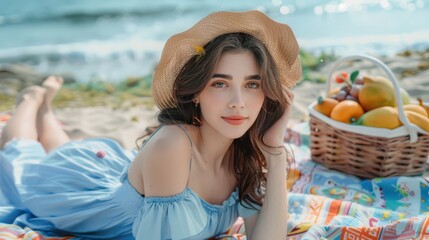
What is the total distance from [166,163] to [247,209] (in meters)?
0.49

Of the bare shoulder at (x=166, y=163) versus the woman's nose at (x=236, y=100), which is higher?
the woman's nose at (x=236, y=100)

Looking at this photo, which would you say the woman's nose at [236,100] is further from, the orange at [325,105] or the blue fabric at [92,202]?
the orange at [325,105]

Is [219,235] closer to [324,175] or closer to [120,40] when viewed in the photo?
[324,175]

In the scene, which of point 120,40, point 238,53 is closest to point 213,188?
point 238,53

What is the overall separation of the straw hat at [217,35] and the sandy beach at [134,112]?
6.07ft

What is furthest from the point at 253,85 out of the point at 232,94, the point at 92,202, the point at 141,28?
the point at 141,28

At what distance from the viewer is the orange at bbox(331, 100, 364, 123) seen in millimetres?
2850

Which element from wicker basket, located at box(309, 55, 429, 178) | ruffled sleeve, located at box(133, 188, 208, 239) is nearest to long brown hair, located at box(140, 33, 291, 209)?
ruffled sleeve, located at box(133, 188, 208, 239)

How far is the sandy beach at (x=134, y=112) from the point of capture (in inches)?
159

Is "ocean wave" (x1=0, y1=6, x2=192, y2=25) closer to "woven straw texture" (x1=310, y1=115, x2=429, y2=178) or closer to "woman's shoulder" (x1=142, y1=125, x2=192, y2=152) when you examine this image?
"woven straw texture" (x1=310, y1=115, x2=429, y2=178)

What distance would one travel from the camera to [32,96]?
3.30 m

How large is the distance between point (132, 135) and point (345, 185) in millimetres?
1779

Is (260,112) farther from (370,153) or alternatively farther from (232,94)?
(370,153)

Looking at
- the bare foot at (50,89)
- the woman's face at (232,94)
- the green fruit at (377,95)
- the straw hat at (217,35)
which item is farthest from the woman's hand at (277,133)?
the bare foot at (50,89)
